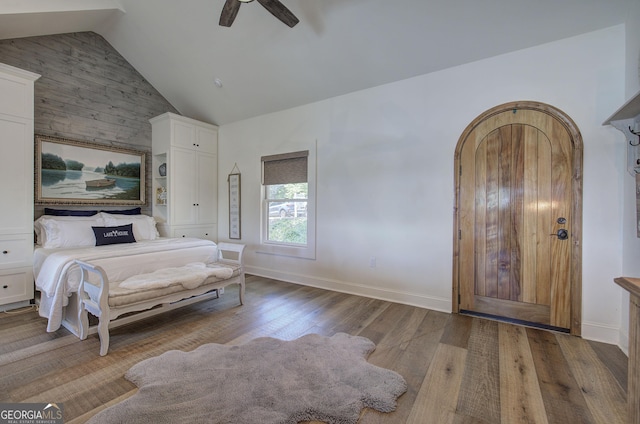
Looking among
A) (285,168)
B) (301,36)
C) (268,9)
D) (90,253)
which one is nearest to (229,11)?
(268,9)

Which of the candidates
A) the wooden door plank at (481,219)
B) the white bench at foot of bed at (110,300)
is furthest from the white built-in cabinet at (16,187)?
the wooden door plank at (481,219)

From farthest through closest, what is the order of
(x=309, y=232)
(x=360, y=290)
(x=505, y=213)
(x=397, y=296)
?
(x=309, y=232)
(x=360, y=290)
(x=397, y=296)
(x=505, y=213)

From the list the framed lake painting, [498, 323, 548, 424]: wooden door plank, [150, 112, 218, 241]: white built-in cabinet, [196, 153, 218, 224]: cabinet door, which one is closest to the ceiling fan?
[150, 112, 218, 241]: white built-in cabinet

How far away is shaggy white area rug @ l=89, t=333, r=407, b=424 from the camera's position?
153 cm

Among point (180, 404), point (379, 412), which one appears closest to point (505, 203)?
point (379, 412)

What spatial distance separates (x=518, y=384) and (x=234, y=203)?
14.4 ft

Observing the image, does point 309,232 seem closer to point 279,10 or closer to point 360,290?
point 360,290

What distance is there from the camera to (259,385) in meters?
1.77

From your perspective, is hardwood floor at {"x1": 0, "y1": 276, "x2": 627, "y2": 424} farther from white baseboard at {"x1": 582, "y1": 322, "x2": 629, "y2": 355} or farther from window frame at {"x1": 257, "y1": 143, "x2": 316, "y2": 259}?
window frame at {"x1": 257, "y1": 143, "x2": 316, "y2": 259}

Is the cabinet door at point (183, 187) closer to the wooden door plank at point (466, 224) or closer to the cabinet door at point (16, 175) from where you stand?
the cabinet door at point (16, 175)

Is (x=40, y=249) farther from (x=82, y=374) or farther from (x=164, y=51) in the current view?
(x=164, y=51)

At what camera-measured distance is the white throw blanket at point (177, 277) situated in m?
2.51

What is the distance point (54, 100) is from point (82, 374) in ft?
12.2

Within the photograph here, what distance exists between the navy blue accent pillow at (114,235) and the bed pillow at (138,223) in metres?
0.19
